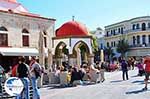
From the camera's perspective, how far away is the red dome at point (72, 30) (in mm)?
33062

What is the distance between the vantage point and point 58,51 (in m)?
33.6

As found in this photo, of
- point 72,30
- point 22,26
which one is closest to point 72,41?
point 72,30

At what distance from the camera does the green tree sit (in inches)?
2623

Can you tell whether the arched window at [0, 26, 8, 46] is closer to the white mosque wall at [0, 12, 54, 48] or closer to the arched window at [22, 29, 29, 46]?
the white mosque wall at [0, 12, 54, 48]

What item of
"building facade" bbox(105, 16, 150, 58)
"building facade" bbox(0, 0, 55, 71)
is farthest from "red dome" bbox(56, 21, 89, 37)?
"building facade" bbox(105, 16, 150, 58)

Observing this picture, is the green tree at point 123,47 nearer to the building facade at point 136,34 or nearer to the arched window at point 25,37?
the building facade at point 136,34

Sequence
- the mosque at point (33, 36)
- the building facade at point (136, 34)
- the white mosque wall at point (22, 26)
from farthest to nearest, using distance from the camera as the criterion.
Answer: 1. the building facade at point (136, 34)
2. the white mosque wall at point (22, 26)
3. the mosque at point (33, 36)

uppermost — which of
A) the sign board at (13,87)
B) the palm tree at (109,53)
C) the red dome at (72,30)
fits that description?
the red dome at (72,30)

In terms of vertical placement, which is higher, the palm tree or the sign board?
the palm tree

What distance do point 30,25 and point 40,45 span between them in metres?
11.3

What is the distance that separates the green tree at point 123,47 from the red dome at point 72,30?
33.7 metres

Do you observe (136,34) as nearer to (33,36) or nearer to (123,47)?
(123,47)

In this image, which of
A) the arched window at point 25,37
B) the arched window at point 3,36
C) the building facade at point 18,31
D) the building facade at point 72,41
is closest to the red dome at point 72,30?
the building facade at point 72,41

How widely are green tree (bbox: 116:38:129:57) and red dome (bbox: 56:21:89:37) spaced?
33.7 m
